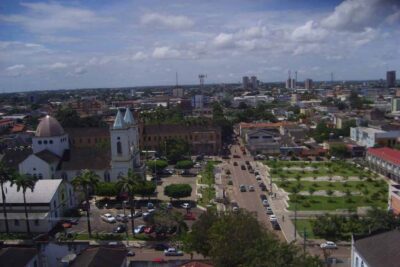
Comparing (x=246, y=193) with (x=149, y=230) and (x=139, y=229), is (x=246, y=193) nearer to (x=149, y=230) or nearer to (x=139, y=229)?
(x=149, y=230)

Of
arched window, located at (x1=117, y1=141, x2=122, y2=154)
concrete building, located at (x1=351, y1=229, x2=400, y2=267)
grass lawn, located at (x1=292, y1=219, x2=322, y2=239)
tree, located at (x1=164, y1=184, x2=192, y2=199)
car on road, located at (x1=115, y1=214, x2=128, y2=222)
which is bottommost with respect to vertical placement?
grass lawn, located at (x1=292, y1=219, x2=322, y2=239)

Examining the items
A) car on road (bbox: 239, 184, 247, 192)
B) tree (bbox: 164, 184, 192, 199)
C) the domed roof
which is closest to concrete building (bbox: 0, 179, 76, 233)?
tree (bbox: 164, 184, 192, 199)

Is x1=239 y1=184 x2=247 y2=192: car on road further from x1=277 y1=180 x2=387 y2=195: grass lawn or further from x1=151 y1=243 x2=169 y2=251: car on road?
x1=151 y1=243 x2=169 y2=251: car on road

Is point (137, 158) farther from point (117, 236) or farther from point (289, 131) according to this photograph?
point (289, 131)

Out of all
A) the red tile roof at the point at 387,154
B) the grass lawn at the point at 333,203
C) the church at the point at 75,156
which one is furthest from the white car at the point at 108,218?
the red tile roof at the point at 387,154

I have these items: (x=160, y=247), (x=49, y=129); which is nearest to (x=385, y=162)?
(x=160, y=247)
